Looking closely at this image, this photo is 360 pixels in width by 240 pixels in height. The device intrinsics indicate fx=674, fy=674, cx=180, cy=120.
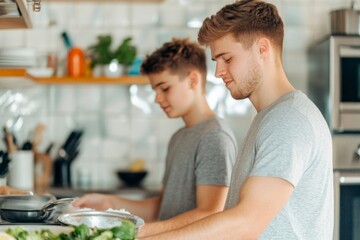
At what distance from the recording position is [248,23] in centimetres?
187

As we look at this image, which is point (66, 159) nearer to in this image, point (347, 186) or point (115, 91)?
point (115, 91)

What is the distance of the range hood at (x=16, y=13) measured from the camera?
205 cm

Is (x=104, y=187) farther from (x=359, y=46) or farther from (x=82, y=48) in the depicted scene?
(x=359, y=46)

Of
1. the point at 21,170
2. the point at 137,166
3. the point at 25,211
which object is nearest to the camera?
the point at 25,211

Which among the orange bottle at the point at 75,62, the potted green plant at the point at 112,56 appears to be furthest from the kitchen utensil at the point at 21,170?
the potted green plant at the point at 112,56

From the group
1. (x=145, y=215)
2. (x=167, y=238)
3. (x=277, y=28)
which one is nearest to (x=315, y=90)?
(x=145, y=215)

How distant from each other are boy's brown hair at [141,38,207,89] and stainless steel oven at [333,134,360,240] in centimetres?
129

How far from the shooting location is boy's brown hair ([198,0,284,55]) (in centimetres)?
187

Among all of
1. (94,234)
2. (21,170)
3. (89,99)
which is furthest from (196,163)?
(89,99)

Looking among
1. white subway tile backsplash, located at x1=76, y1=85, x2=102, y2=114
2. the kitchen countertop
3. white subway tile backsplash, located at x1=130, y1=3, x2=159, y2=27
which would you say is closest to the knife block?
the kitchen countertop

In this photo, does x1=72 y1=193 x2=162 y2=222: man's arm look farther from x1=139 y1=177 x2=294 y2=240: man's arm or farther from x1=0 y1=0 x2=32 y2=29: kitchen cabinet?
x1=139 y1=177 x2=294 y2=240: man's arm

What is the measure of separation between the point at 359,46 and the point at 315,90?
19.8 inches

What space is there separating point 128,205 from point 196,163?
1.84ft

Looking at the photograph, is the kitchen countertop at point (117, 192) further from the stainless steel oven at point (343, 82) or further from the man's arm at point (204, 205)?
the man's arm at point (204, 205)
